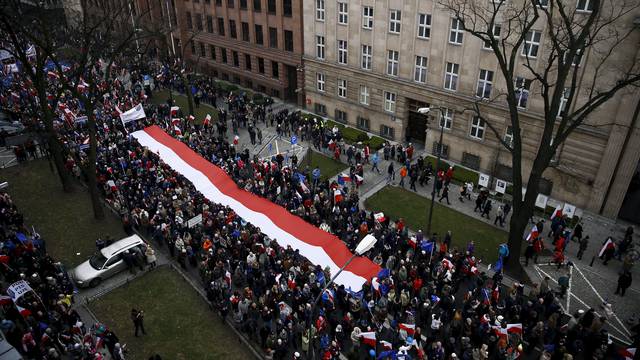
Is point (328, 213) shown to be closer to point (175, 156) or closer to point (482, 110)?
point (175, 156)

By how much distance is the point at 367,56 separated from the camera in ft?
121

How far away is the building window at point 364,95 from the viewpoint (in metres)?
38.5

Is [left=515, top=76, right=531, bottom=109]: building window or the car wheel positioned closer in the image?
the car wheel

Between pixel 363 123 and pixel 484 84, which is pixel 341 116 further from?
pixel 484 84

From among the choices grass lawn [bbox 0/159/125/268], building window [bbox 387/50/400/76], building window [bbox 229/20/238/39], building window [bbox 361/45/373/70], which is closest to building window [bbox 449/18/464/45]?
building window [bbox 387/50/400/76]

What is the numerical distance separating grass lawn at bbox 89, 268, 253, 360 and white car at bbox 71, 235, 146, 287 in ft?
3.73

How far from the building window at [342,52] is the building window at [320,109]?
17.7 feet

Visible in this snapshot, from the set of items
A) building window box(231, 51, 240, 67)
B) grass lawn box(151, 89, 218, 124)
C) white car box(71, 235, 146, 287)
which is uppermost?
building window box(231, 51, 240, 67)

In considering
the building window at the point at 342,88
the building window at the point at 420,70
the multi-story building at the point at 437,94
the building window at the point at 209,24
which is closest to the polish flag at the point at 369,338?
the multi-story building at the point at 437,94

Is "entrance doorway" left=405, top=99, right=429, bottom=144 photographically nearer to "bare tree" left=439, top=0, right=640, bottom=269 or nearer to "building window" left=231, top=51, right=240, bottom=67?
"bare tree" left=439, top=0, right=640, bottom=269

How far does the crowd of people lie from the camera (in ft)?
58.4

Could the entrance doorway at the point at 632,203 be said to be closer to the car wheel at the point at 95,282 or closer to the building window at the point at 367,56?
the building window at the point at 367,56

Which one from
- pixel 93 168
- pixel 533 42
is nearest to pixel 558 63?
pixel 533 42

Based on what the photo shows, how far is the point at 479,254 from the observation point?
24.9 meters
